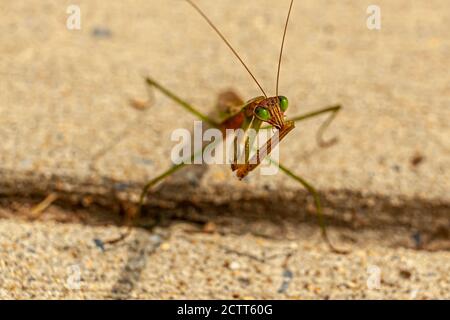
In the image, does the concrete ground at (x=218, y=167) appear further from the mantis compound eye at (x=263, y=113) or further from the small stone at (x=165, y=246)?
the mantis compound eye at (x=263, y=113)

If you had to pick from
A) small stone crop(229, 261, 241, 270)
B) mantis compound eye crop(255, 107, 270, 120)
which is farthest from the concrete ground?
mantis compound eye crop(255, 107, 270, 120)

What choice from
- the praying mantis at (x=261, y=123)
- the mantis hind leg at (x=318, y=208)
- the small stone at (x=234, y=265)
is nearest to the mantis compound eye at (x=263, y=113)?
the praying mantis at (x=261, y=123)

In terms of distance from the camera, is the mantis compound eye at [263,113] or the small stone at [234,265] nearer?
the mantis compound eye at [263,113]

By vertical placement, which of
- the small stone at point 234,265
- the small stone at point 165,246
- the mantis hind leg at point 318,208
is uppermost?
the mantis hind leg at point 318,208

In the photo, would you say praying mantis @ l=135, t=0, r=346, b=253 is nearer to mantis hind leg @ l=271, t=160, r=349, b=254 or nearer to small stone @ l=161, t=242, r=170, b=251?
mantis hind leg @ l=271, t=160, r=349, b=254

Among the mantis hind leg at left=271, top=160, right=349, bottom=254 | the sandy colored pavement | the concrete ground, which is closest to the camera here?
the sandy colored pavement

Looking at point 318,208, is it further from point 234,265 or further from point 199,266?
point 199,266
